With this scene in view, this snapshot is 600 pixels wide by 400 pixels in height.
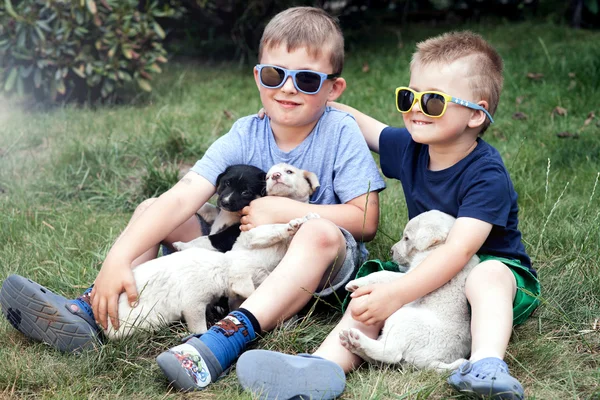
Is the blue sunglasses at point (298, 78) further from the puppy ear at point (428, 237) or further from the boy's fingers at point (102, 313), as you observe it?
the boy's fingers at point (102, 313)

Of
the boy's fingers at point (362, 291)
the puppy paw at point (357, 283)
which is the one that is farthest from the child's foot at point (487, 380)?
the puppy paw at point (357, 283)

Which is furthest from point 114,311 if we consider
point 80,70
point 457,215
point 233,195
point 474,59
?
point 80,70

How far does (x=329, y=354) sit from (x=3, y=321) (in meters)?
1.49

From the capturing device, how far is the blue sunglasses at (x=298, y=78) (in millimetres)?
3256

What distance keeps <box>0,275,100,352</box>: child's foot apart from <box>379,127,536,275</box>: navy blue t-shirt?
156cm

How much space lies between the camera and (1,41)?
6305mm

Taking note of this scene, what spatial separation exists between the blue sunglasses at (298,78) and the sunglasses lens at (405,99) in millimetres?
433

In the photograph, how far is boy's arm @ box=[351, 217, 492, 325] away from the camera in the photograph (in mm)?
2672

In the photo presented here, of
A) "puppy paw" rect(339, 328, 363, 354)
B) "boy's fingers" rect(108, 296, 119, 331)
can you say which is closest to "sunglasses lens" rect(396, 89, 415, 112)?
"puppy paw" rect(339, 328, 363, 354)

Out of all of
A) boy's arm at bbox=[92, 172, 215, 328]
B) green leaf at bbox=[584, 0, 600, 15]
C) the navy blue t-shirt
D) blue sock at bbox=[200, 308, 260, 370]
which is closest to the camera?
blue sock at bbox=[200, 308, 260, 370]

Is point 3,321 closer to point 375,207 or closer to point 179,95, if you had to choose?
point 375,207

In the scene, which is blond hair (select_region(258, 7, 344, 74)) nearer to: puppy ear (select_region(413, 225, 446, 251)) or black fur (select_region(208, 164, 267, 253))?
black fur (select_region(208, 164, 267, 253))

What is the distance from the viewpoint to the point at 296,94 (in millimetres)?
3287

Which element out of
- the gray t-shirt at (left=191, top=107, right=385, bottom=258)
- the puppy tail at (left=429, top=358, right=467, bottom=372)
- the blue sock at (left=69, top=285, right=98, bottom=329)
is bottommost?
the blue sock at (left=69, top=285, right=98, bottom=329)
